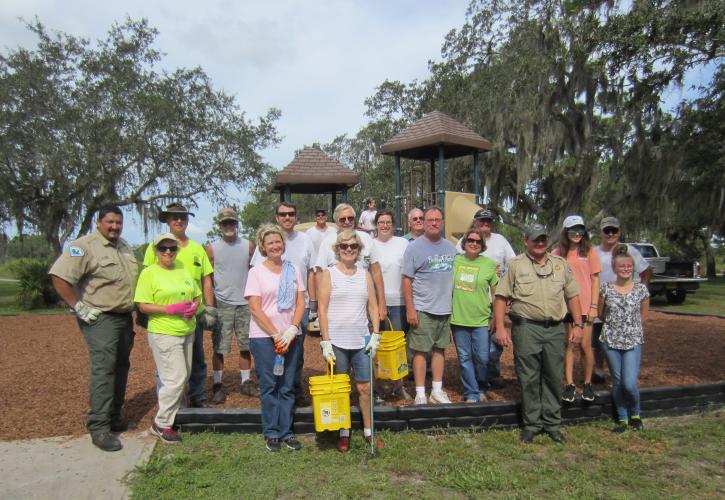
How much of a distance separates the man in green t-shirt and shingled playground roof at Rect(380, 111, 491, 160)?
623cm

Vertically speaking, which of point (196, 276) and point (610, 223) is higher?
point (610, 223)

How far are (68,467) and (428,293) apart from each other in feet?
9.92

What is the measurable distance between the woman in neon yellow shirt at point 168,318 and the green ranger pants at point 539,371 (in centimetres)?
268

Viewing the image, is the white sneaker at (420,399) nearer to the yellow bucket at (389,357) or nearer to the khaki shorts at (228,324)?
the yellow bucket at (389,357)

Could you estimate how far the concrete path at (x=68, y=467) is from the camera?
3311 millimetres

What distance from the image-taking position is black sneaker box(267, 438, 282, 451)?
3890 millimetres

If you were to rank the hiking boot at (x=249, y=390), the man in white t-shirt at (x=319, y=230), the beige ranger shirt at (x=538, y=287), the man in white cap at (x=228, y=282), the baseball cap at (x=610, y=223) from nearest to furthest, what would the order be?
1. the beige ranger shirt at (x=538, y=287)
2. the baseball cap at (x=610, y=223)
3. the man in white cap at (x=228, y=282)
4. the hiking boot at (x=249, y=390)
5. the man in white t-shirt at (x=319, y=230)

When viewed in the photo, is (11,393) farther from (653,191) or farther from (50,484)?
(653,191)

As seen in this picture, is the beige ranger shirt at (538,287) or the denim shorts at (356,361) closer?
the denim shorts at (356,361)

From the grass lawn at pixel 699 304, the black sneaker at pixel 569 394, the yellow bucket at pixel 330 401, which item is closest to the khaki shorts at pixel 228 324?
the yellow bucket at pixel 330 401

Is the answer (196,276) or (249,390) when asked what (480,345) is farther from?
(196,276)

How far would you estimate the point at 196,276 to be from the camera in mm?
4508

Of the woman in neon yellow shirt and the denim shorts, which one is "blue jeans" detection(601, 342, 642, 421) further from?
the woman in neon yellow shirt

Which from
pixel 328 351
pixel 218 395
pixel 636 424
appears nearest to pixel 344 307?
pixel 328 351
